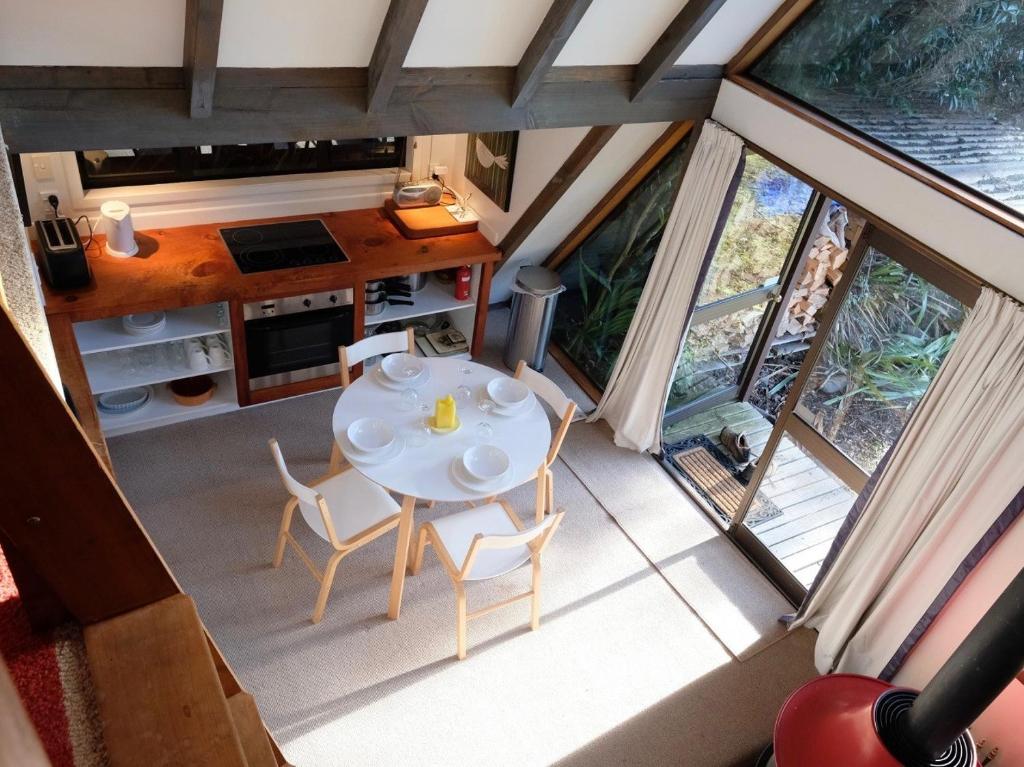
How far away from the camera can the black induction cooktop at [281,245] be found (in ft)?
13.5

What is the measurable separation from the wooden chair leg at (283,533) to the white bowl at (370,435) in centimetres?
40

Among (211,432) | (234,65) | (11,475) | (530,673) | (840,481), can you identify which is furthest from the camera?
(211,432)

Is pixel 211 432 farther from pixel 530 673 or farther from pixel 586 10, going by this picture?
pixel 586 10

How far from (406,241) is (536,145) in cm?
89

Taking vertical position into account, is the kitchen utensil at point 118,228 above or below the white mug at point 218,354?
above

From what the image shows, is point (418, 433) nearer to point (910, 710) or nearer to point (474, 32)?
point (474, 32)

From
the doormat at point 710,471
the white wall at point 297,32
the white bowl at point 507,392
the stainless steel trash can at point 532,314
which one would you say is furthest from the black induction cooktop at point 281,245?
the doormat at point 710,471

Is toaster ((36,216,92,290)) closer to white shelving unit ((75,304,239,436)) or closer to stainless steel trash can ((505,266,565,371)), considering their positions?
white shelving unit ((75,304,239,436))

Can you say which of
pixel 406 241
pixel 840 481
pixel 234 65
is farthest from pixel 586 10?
pixel 840 481

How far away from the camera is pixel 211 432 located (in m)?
4.27

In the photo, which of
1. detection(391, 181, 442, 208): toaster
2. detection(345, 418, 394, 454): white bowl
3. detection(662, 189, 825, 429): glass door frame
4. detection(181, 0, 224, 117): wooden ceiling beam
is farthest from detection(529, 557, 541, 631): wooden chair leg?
detection(391, 181, 442, 208): toaster

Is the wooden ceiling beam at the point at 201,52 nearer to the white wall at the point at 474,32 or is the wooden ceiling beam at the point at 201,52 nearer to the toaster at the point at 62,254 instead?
the white wall at the point at 474,32

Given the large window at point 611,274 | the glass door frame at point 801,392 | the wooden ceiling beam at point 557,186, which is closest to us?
the glass door frame at point 801,392

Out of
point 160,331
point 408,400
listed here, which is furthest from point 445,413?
point 160,331
